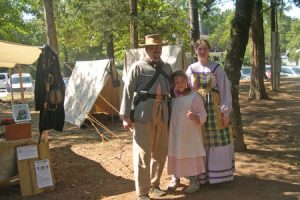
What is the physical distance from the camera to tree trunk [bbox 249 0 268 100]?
12.8 meters

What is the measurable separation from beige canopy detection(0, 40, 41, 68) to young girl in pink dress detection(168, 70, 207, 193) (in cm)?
254

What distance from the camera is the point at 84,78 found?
468 inches

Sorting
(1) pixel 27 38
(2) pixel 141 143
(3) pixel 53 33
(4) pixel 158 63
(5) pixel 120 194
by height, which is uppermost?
(1) pixel 27 38

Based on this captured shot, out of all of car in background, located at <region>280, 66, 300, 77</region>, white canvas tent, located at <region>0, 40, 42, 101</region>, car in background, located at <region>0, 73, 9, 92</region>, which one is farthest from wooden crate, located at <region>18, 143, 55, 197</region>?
car in background, located at <region>0, 73, 9, 92</region>

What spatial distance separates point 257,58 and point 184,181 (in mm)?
8669

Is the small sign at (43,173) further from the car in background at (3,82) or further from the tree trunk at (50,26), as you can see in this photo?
the car in background at (3,82)

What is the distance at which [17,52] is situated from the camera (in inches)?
251

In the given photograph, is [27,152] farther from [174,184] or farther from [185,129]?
[185,129]

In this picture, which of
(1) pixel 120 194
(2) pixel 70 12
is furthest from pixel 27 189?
(2) pixel 70 12

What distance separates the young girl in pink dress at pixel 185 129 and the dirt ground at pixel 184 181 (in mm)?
372

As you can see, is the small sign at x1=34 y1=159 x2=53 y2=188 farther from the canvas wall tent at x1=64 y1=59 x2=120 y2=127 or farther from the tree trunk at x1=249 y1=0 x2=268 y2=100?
the tree trunk at x1=249 y1=0 x2=268 y2=100

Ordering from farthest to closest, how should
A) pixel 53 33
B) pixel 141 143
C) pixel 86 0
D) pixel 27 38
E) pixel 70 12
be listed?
pixel 27 38 → pixel 70 12 → pixel 86 0 → pixel 53 33 → pixel 141 143

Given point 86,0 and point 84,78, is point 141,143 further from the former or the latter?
point 86,0

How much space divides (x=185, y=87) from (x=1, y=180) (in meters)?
2.72
